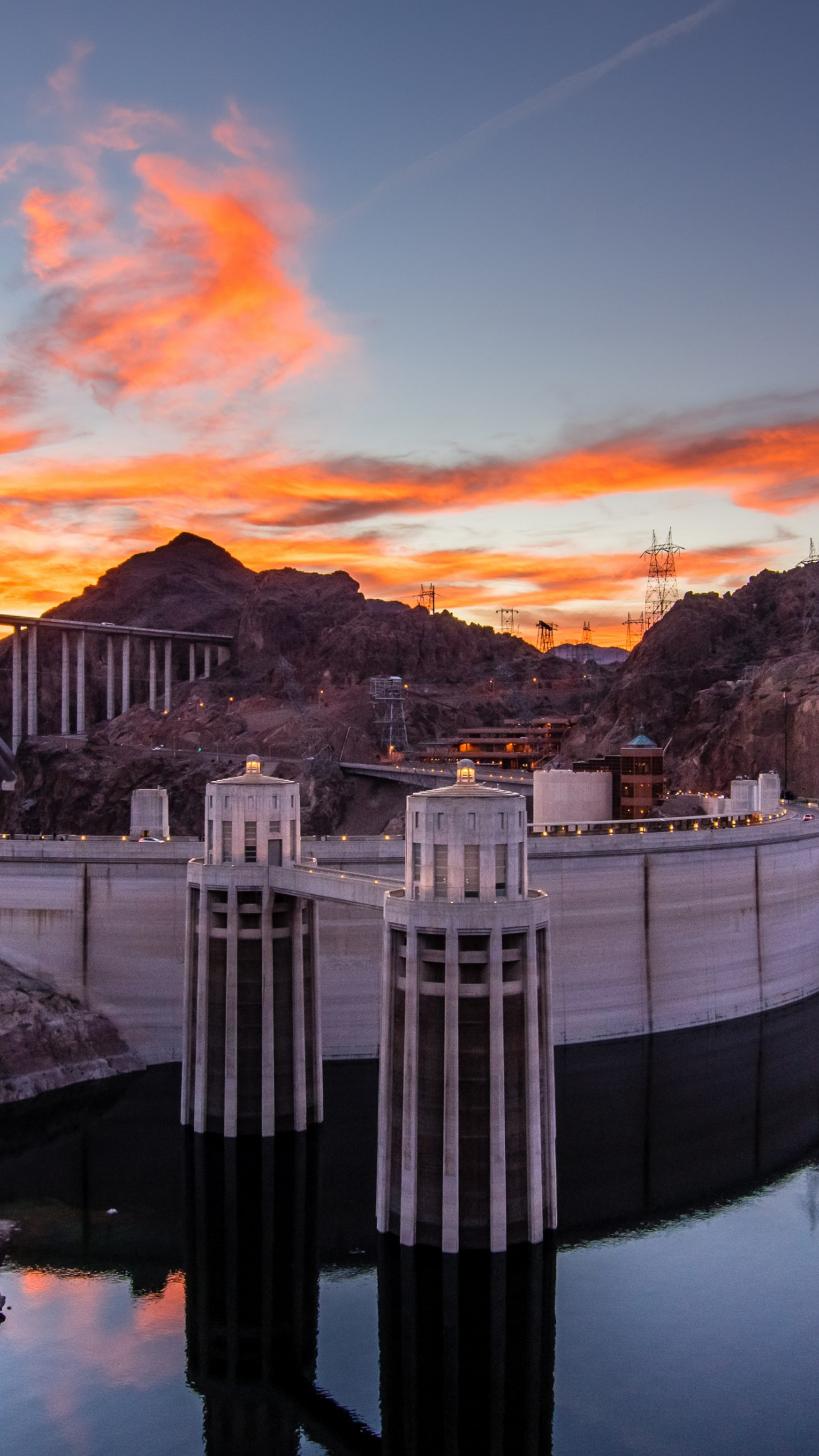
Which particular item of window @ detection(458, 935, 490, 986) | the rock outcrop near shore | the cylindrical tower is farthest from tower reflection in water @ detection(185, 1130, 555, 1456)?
the rock outcrop near shore

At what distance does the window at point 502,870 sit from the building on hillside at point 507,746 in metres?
129

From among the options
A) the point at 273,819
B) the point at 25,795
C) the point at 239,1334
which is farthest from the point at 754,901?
the point at 25,795

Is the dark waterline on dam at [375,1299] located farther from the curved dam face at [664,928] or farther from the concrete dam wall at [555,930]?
the curved dam face at [664,928]

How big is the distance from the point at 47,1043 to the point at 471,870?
3011cm

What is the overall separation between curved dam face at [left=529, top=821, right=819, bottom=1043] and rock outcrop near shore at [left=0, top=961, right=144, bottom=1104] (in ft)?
76.6

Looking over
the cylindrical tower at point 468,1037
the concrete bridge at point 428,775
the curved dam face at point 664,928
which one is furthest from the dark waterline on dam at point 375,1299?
the concrete bridge at point 428,775

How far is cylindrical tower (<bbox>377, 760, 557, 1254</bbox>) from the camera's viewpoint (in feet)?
126

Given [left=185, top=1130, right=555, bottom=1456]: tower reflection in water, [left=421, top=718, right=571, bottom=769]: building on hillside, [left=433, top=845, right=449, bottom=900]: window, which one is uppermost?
[left=421, top=718, right=571, bottom=769]: building on hillside

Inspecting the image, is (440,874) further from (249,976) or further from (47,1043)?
(47,1043)

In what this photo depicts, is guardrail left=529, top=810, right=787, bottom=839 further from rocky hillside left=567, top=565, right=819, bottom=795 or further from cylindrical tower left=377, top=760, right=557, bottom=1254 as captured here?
rocky hillside left=567, top=565, right=819, bottom=795

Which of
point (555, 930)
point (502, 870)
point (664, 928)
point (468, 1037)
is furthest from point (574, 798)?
point (468, 1037)

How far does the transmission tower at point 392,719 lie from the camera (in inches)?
7534

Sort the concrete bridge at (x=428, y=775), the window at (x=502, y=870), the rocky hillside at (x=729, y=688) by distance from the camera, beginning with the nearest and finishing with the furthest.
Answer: the window at (x=502, y=870) → the concrete bridge at (x=428, y=775) → the rocky hillside at (x=729, y=688)

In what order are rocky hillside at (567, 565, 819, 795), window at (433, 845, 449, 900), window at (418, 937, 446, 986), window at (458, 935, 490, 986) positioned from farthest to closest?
rocky hillside at (567, 565, 819, 795), window at (433, 845, 449, 900), window at (418, 937, 446, 986), window at (458, 935, 490, 986)
